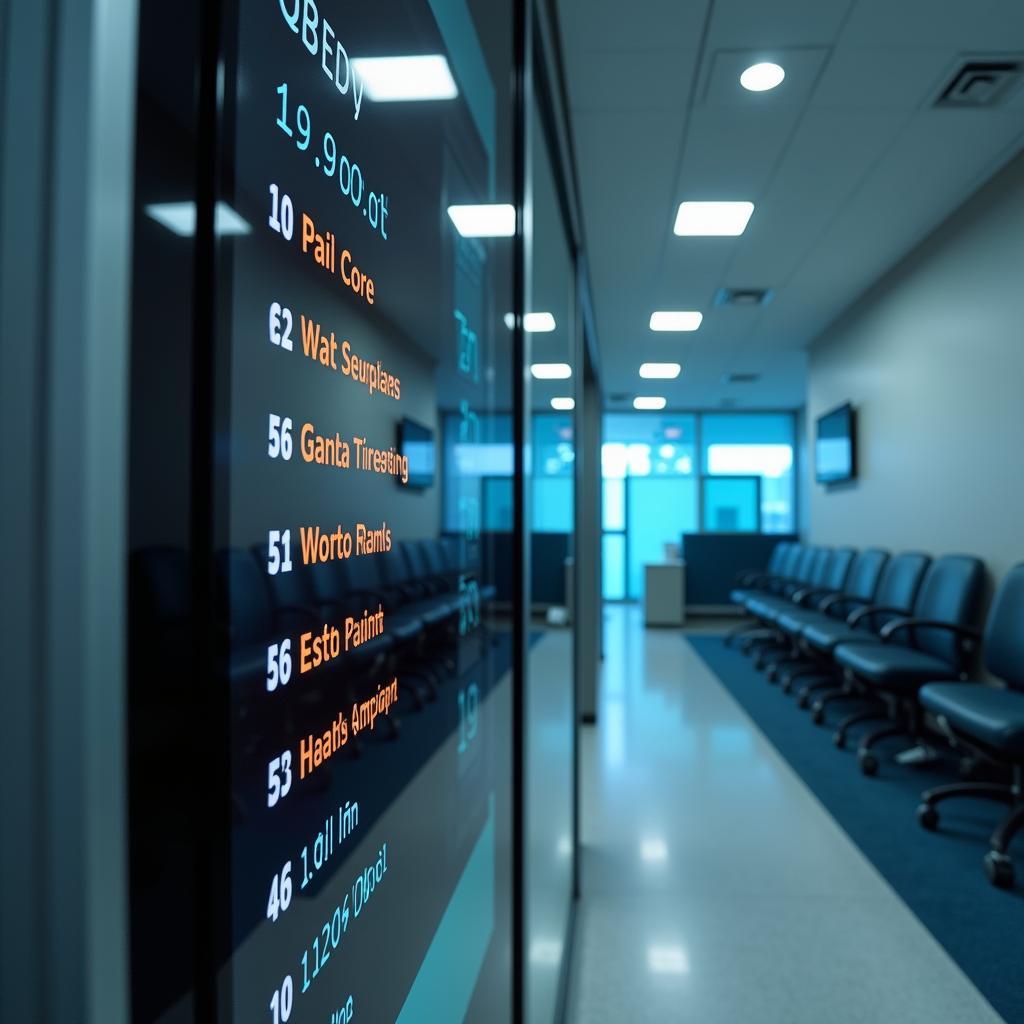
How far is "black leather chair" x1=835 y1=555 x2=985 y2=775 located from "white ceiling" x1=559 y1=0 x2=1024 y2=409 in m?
1.51

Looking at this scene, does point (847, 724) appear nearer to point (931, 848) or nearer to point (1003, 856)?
point (931, 848)

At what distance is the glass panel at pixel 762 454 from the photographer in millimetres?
8273

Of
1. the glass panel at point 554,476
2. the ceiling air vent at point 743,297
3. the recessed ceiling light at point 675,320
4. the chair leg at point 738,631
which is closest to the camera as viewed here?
the glass panel at point 554,476

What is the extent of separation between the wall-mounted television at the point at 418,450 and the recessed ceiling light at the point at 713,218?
291 cm

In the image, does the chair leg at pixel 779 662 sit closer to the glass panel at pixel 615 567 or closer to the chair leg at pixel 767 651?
the chair leg at pixel 767 651

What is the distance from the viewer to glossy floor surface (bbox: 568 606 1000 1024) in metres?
1.49

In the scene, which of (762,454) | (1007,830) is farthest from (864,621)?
(762,454)

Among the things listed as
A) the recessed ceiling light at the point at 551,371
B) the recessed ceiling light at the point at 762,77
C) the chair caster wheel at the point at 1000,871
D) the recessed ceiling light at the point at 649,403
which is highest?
the recessed ceiling light at the point at 762,77

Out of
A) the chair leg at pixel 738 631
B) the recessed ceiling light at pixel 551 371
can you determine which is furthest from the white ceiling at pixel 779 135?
the chair leg at pixel 738 631

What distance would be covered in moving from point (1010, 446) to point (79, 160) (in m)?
3.28

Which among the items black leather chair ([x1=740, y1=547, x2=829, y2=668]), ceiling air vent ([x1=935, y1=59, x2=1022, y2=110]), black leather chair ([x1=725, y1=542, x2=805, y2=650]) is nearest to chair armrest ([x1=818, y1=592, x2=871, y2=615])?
black leather chair ([x1=740, y1=547, x2=829, y2=668])

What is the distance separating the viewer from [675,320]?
4840mm

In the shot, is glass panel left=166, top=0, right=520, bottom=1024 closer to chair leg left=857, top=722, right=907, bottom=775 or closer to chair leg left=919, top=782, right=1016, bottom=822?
chair leg left=919, top=782, right=1016, bottom=822

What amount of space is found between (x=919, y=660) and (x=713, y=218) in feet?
6.47
